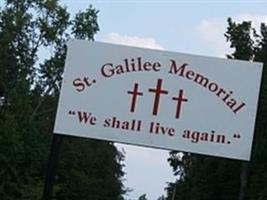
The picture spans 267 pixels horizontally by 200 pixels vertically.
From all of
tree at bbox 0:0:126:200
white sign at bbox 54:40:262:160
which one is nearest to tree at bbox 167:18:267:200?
tree at bbox 0:0:126:200

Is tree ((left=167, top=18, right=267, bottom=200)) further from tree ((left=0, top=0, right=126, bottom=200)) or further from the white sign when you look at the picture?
the white sign

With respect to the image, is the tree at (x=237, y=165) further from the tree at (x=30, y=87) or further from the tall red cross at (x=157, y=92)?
the tall red cross at (x=157, y=92)

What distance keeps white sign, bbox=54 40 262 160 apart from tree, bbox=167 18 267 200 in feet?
110

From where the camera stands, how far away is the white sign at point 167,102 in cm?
1286

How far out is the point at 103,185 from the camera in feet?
238

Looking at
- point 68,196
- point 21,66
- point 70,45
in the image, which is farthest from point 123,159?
point 70,45

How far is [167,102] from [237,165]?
47.4 m

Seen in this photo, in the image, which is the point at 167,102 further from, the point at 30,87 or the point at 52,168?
the point at 30,87

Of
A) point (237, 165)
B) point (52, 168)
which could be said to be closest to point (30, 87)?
Answer: point (237, 165)

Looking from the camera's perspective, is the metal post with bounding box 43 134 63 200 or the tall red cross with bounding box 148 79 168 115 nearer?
the tall red cross with bounding box 148 79 168 115

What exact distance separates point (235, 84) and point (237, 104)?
0.31 meters

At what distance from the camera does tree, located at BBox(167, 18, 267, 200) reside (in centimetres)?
4950

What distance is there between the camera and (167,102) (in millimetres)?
12922

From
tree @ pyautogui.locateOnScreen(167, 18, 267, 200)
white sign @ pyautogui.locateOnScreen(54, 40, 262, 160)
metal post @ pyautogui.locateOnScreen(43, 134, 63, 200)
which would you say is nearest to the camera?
white sign @ pyautogui.locateOnScreen(54, 40, 262, 160)
